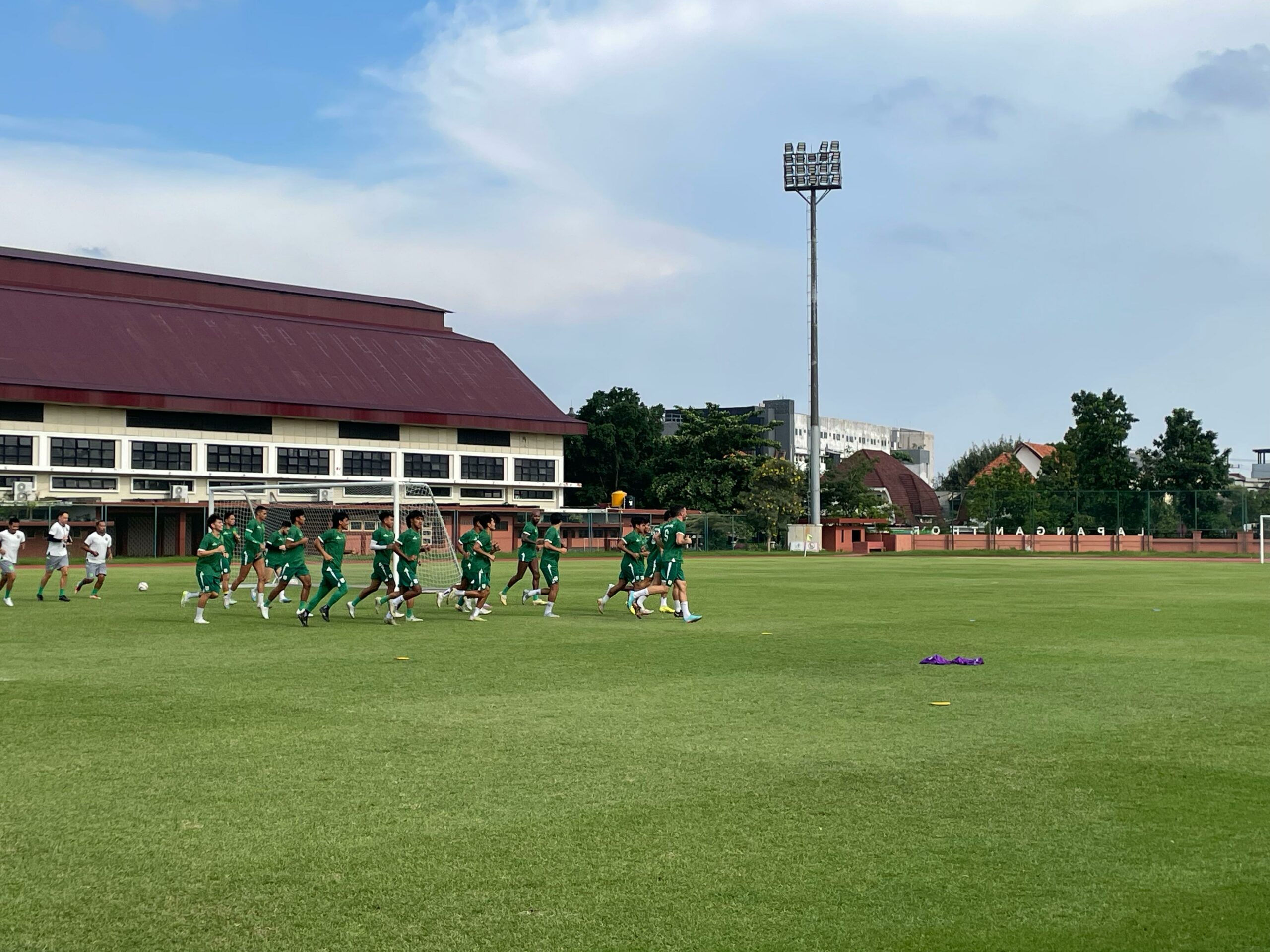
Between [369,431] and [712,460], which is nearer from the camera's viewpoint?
[369,431]

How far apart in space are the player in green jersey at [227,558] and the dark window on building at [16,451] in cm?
3980

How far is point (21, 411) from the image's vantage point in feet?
203

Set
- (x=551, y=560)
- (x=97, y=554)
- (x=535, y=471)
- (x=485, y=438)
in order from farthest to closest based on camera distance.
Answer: (x=535, y=471)
(x=485, y=438)
(x=97, y=554)
(x=551, y=560)

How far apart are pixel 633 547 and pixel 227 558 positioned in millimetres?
7152

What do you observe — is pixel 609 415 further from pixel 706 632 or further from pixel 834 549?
pixel 706 632

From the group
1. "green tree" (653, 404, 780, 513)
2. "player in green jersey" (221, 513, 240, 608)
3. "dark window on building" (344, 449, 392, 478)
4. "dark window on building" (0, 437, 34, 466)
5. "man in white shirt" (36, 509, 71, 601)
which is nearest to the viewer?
"player in green jersey" (221, 513, 240, 608)

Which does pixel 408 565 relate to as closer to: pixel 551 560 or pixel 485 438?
pixel 551 560

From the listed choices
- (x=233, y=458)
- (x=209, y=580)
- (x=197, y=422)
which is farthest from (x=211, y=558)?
(x=233, y=458)

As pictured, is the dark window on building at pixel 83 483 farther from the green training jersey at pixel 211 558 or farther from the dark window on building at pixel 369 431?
the green training jersey at pixel 211 558

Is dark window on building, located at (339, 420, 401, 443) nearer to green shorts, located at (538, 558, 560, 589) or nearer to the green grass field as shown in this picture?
green shorts, located at (538, 558, 560, 589)

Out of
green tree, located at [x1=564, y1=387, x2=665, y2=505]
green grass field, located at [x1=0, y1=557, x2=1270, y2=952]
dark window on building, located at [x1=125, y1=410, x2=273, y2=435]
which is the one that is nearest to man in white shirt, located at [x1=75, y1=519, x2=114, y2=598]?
green grass field, located at [x1=0, y1=557, x2=1270, y2=952]

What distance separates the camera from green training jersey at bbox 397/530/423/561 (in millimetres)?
20203

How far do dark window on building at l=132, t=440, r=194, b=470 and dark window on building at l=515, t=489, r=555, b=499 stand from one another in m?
19.8

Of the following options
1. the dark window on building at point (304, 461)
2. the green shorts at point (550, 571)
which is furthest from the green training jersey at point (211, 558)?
the dark window on building at point (304, 461)
